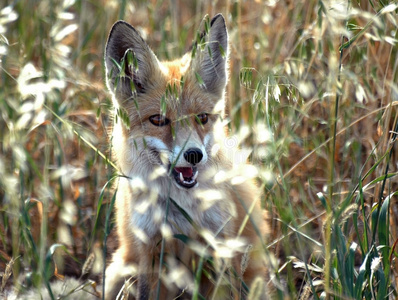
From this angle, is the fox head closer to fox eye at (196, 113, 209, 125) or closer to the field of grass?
fox eye at (196, 113, 209, 125)

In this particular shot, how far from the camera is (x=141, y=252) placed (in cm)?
262

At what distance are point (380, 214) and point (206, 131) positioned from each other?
1153mm

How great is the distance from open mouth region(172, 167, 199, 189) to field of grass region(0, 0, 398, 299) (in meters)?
0.30

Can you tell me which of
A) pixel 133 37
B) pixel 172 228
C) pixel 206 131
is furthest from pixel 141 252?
pixel 133 37

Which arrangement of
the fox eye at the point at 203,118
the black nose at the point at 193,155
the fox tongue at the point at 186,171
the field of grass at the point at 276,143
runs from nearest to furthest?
the field of grass at the point at 276,143 < the black nose at the point at 193,155 < the fox tongue at the point at 186,171 < the fox eye at the point at 203,118

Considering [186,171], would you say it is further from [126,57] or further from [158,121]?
[126,57]

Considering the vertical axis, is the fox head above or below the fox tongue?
above

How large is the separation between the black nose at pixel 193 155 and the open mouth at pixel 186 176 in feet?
0.32

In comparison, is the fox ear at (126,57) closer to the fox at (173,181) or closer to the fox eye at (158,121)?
the fox at (173,181)

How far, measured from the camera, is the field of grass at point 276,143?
1747 mm

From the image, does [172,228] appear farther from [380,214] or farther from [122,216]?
[380,214]

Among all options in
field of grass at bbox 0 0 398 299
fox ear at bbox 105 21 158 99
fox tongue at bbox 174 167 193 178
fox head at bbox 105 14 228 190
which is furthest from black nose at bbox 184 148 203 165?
fox ear at bbox 105 21 158 99

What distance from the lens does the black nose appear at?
2.47 meters

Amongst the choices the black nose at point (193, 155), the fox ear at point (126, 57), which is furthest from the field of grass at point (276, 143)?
the black nose at point (193, 155)
